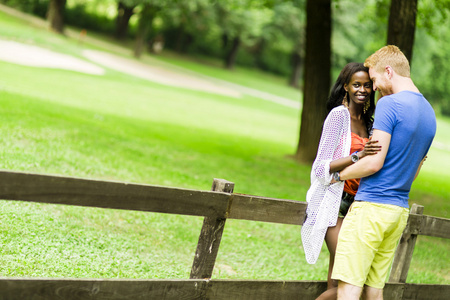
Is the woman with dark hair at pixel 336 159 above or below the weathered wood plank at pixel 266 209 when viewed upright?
above

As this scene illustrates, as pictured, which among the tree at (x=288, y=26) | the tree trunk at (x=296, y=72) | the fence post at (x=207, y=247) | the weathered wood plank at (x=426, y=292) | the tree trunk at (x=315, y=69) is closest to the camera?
the fence post at (x=207, y=247)

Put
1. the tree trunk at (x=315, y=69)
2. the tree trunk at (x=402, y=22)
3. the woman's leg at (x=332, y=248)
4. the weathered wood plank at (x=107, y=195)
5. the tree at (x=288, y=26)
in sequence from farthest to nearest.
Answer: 1. the tree at (x=288, y=26)
2. the tree trunk at (x=315, y=69)
3. the tree trunk at (x=402, y=22)
4. the woman's leg at (x=332, y=248)
5. the weathered wood plank at (x=107, y=195)

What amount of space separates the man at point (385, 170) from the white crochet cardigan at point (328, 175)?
14cm

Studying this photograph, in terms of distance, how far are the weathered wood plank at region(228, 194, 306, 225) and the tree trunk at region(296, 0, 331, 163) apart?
31.4ft

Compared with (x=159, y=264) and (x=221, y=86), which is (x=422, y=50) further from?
(x=159, y=264)

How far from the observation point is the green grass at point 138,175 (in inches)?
230

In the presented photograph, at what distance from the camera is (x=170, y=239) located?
7.02 meters

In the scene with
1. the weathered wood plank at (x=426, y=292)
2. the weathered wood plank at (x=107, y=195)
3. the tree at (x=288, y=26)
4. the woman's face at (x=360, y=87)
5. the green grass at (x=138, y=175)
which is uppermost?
the tree at (x=288, y=26)

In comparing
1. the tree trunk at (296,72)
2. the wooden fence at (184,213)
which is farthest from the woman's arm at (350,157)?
the tree trunk at (296,72)

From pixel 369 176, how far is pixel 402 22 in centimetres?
781

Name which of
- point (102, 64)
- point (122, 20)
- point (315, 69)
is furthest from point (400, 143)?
point (122, 20)

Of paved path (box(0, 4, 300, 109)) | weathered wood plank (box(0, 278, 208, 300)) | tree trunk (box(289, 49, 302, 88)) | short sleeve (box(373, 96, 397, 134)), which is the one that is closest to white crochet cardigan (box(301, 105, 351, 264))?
short sleeve (box(373, 96, 397, 134))

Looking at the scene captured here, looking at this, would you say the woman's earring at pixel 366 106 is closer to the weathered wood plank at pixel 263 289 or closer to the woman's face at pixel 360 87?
the woman's face at pixel 360 87

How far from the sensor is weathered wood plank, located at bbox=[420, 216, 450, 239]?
4695 millimetres
